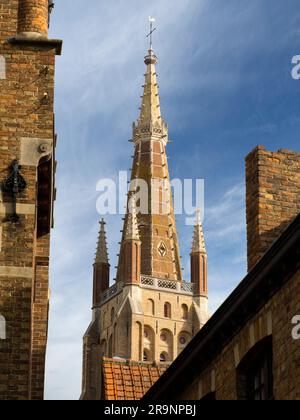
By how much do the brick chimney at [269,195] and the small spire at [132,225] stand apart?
85.6 meters

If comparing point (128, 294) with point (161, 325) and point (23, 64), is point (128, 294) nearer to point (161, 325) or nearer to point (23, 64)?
point (161, 325)

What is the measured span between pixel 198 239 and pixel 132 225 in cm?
718

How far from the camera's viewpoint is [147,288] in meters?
107

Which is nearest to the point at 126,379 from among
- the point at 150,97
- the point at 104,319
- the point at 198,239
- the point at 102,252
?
the point at 104,319

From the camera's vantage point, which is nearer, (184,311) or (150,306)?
(150,306)

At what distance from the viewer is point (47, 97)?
20.1 m

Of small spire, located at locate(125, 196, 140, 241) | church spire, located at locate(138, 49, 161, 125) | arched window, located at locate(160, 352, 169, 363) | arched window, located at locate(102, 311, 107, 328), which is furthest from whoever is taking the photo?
church spire, located at locate(138, 49, 161, 125)

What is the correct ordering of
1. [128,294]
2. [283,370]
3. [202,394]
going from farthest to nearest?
[128,294] → [202,394] → [283,370]

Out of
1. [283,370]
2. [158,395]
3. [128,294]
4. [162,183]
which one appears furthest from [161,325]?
[283,370]

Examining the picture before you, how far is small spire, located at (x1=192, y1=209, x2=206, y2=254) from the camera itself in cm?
10988

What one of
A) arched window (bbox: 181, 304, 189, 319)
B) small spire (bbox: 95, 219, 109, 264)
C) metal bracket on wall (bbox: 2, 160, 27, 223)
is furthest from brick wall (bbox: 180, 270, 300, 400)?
small spire (bbox: 95, 219, 109, 264)

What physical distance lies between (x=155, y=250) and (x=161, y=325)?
6569 mm

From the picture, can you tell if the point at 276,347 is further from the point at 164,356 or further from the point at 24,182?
the point at 164,356

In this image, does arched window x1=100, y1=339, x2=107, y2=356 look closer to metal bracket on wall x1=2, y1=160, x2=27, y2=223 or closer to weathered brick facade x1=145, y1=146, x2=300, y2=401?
weathered brick facade x1=145, y1=146, x2=300, y2=401
